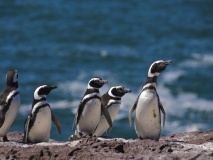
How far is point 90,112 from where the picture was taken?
430 inches

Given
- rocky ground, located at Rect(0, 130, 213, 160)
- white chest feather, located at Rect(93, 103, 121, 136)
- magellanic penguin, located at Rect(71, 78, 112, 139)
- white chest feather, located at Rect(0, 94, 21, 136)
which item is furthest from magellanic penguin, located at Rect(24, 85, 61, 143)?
rocky ground, located at Rect(0, 130, 213, 160)

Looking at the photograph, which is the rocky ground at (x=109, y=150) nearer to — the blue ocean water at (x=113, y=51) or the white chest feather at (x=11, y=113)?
the white chest feather at (x=11, y=113)

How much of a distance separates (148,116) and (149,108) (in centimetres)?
12

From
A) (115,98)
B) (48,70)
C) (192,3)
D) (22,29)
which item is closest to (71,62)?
(48,70)

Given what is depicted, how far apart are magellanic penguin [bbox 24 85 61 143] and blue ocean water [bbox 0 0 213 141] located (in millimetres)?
12131

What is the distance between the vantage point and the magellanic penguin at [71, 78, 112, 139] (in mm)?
10922

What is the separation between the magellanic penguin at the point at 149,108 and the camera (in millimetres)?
10727

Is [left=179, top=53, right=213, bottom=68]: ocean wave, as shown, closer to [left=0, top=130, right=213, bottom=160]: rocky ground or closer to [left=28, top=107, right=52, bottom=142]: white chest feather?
[left=28, top=107, right=52, bottom=142]: white chest feather

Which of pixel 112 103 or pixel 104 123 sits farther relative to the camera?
pixel 112 103

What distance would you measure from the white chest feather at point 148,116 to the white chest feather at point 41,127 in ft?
3.82

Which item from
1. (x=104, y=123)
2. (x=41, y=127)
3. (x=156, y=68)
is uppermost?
(x=156, y=68)

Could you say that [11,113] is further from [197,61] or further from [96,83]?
[197,61]

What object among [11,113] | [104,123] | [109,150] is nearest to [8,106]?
[11,113]

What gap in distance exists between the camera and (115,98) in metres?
11.6
